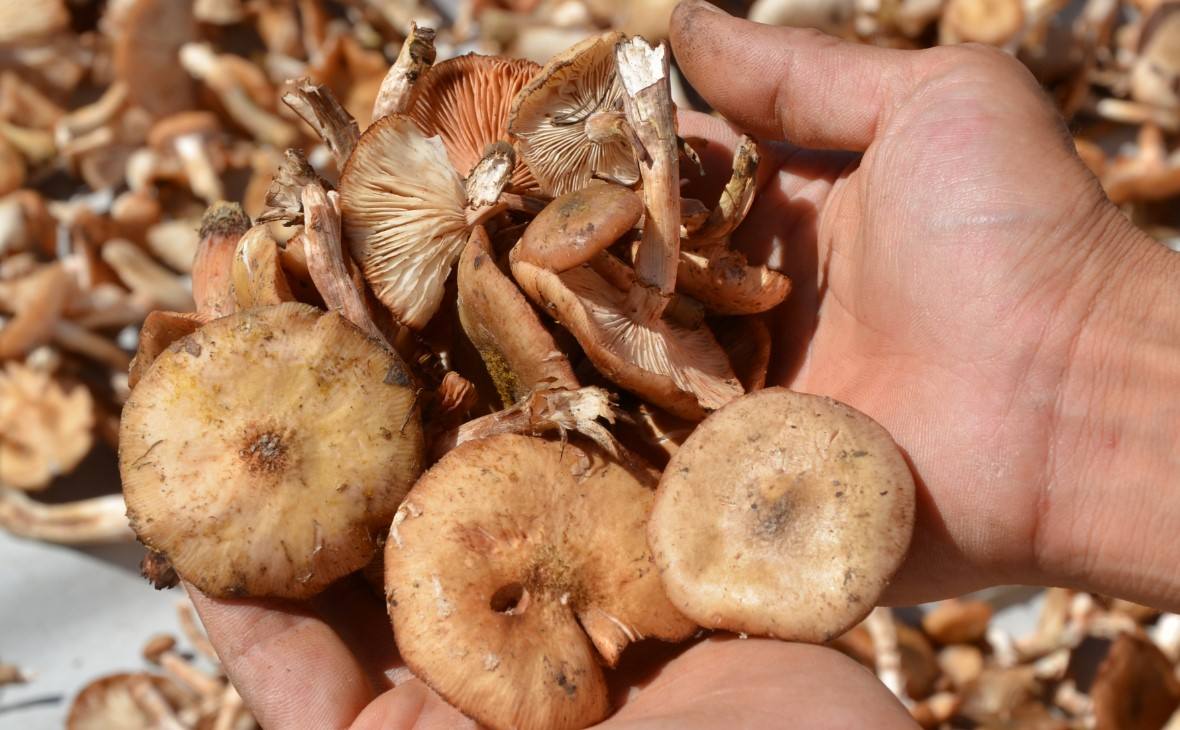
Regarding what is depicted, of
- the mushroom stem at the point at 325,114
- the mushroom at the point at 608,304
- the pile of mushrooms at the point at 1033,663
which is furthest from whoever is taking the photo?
the pile of mushrooms at the point at 1033,663

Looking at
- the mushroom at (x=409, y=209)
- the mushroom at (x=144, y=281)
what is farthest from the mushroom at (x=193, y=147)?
the mushroom at (x=409, y=209)

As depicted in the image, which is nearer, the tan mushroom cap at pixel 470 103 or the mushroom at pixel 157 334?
the mushroom at pixel 157 334

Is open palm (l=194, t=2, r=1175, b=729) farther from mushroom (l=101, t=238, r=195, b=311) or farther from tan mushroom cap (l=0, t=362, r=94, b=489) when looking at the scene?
mushroom (l=101, t=238, r=195, b=311)

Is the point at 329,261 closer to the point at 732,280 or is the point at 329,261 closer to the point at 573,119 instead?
the point at 573,119

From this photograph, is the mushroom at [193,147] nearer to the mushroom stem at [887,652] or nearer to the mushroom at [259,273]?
the mushroom at [259,273]

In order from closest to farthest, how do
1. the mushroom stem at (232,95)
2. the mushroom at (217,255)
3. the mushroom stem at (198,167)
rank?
the mushroom at (217,255)
the mushroom stem at (198,167)
the mushroom stem at (232,95)

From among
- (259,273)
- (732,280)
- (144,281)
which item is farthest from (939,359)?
(144,281)

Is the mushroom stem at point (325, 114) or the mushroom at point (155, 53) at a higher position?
the mushroom stem at point (325, 114)
